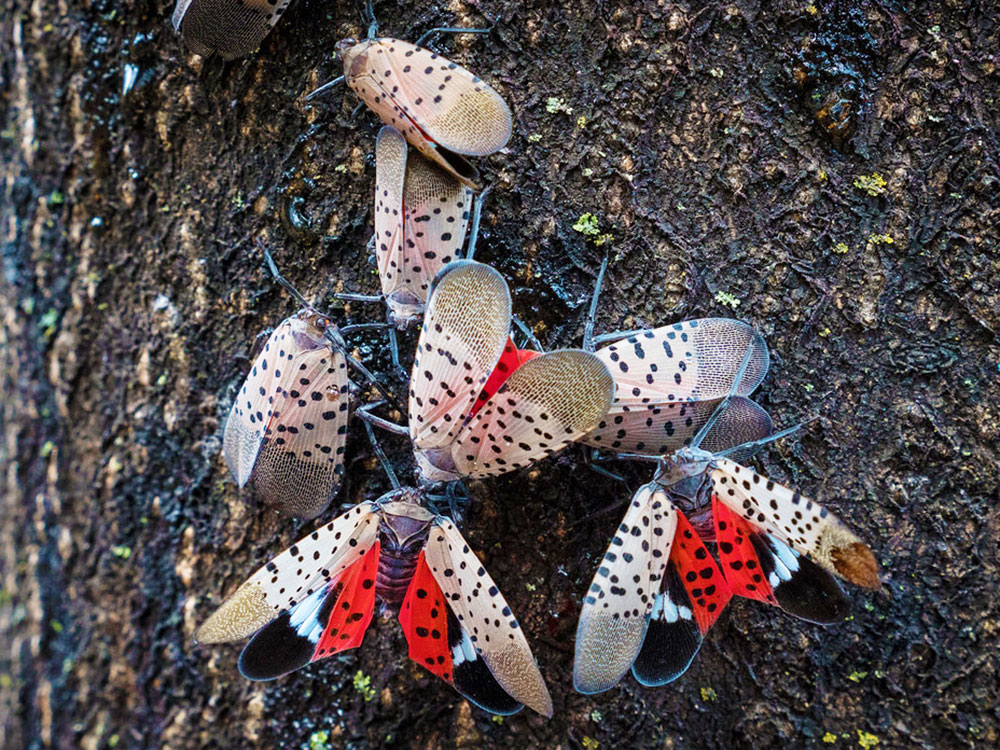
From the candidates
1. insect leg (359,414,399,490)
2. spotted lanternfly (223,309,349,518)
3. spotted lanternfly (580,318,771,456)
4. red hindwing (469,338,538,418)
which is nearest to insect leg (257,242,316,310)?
spotted lanternfly (223,309,349,518)

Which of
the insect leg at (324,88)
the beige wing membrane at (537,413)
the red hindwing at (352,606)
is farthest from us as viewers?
the insect leg at (324,88)

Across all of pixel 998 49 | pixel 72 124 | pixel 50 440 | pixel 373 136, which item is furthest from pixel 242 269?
pixel 998 49

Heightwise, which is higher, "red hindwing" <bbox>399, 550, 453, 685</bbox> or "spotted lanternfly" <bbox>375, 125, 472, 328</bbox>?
"spotted lanternfly" <bbox>375, 125, 472, 328</bbox>

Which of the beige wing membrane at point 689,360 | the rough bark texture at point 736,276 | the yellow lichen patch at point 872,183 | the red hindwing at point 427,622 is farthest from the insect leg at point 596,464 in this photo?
the yellow lichen patch at point 872,183

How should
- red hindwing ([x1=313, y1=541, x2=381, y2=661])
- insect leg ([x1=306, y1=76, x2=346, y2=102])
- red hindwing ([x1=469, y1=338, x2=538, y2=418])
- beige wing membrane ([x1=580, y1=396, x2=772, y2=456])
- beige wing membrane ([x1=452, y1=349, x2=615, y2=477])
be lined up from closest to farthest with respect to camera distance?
beige wing membrane ([x1=452, y1=349, x2=615, y2=477]) → red hindwing ([x1=469, y1=338, x2=538, y2=418]) → beige wing membrane ([x1=580, y1=396, x2=772, y2=456]) → red hindwing ([x1=313, y1=541, x2=381, y2=661]) → insect leg ([x1=306, y1=76, x2=346, y2=102])

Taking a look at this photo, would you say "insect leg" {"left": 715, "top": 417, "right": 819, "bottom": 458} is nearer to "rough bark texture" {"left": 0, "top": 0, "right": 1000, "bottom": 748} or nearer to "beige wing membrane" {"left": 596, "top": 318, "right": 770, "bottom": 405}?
"rough bark texture" {"left": 0, "top": 0, "right": 1000, "bottom": 748}

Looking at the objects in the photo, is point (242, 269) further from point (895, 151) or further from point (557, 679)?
point (895, 151)

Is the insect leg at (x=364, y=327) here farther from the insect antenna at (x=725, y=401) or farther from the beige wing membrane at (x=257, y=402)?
the insect antenna at (x=725, y=401)
